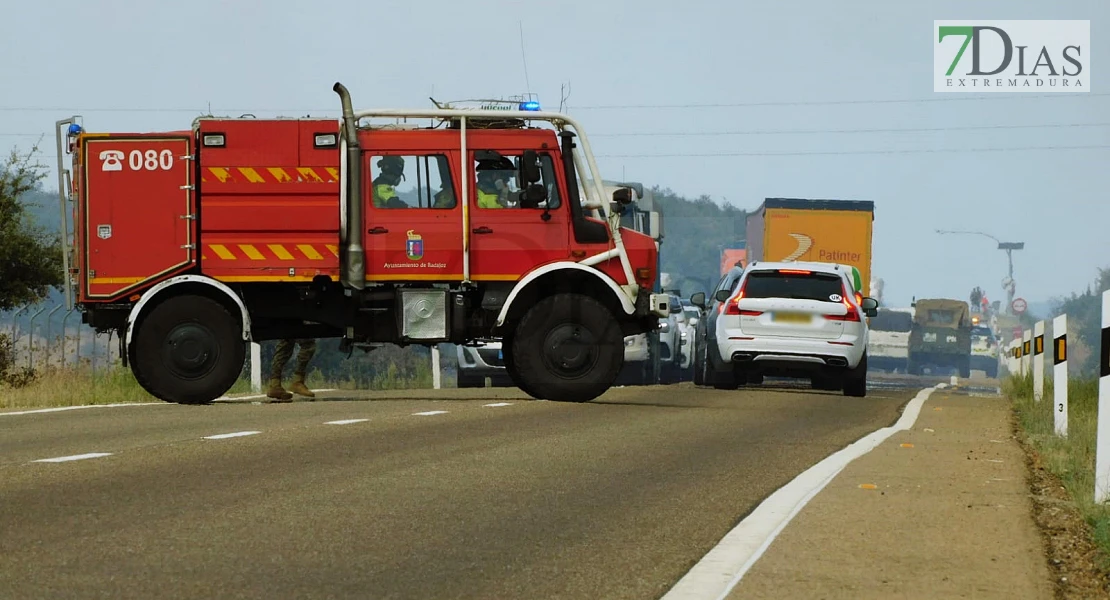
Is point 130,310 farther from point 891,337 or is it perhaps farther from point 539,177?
point 891,337

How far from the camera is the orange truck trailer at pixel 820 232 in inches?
1508

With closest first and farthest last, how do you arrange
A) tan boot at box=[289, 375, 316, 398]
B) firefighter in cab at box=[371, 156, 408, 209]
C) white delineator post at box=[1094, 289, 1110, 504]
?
white delineator post at box=[1094, 289, 1110, 504]
firefighter in cab at box=[371, 156, 408, 209]
tan boot at box=[289, 375, 316, 398]

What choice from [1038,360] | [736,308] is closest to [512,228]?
[736,308]

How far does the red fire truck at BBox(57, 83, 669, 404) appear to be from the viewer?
698 inches

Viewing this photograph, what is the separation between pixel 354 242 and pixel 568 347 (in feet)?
7.54

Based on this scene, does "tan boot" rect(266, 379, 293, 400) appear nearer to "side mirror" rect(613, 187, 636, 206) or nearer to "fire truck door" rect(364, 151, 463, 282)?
"fire truck door" rect(364, 151, 463, 282)

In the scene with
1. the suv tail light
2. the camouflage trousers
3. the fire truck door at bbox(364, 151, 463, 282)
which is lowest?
the camouflage trousers

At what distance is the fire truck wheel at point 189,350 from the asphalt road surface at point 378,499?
3.80 feet

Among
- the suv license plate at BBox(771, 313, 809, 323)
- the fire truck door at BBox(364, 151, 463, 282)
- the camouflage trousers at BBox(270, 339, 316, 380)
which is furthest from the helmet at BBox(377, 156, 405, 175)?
the suv license plate at BBox(771, 313, 809, 323)

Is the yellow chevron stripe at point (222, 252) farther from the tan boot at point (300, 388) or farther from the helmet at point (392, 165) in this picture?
the tan boot at point (300, 388)

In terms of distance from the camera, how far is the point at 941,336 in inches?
2712

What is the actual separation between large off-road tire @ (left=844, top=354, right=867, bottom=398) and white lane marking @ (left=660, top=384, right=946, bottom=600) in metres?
10.5

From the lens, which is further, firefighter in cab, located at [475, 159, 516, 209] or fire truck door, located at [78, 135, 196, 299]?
firefighter in cab, located at [475, 159, 516, 209]

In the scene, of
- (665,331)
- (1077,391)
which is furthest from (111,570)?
(665,331)
